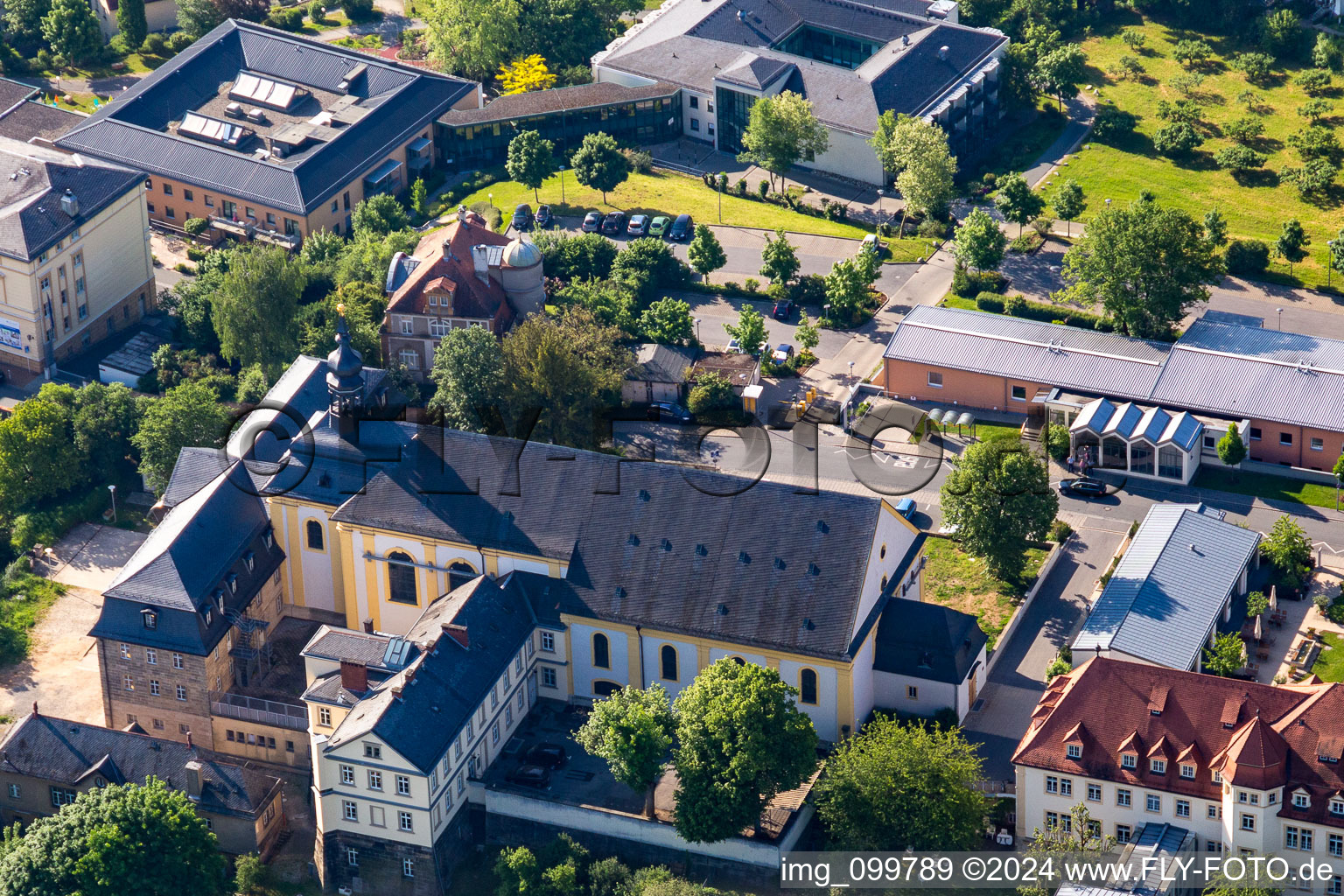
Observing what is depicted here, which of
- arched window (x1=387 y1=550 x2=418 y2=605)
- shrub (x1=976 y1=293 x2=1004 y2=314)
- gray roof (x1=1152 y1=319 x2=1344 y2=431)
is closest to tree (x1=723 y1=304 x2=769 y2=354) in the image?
shrub (x1=976 y1=293 x2=1004 y2=314)

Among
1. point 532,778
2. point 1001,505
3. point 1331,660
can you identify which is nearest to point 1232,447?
point 1001,505

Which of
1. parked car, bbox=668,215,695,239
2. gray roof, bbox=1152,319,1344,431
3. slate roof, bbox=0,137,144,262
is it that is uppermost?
slate roof, bbox=0,137,144,262

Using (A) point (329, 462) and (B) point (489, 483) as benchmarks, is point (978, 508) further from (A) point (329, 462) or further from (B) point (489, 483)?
(A) point (329, 462)

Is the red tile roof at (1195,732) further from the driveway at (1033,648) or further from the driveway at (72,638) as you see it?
the driveway at (72,638)

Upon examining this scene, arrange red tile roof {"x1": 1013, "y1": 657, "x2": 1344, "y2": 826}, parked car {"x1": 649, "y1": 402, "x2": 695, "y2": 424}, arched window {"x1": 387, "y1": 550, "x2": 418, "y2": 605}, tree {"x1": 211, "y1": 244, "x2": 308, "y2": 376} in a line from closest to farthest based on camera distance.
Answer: red tile roof {"x1": 1013, "y1": 657, "x2": 1344, "y2": 826} < arched window {"x1": 387, "y1": 550, "x2": 418, "y2": 605} < parked car {"x1": 649, "y1": 402, "x2": 695, "y2": 424} < tree {"x1": 211, "y1": 244, "x2": 308, "y2": 376}

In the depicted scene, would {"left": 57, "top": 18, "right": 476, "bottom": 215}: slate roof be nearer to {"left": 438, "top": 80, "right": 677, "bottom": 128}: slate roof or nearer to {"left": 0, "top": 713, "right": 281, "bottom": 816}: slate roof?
{"left": 438, "top": 80, "right": 677, "bottom": 128}: slate roof

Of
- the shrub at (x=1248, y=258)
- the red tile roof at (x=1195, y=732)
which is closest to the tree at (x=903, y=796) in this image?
the red tile roof at (x=1195, y=732)

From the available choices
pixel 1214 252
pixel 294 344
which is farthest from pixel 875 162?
pixel 294 344
